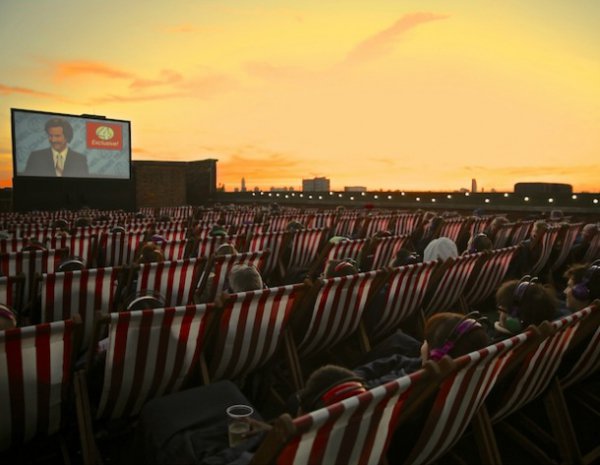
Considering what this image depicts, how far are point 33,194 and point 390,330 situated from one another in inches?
954

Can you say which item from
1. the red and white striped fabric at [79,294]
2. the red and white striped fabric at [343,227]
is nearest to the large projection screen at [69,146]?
the red and white striped fabric at [343,227]

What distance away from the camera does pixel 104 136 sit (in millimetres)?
22703

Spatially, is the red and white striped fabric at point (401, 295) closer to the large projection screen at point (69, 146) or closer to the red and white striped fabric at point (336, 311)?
the red and white striped fabric at point (336, 311)

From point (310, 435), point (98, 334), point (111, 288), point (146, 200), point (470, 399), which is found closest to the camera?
point (310, 435)

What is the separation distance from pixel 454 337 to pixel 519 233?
7010 mm

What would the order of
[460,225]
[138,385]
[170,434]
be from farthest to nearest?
1. [460,225]
2. [138,385]
3. [170,434]

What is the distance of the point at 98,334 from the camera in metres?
2.14

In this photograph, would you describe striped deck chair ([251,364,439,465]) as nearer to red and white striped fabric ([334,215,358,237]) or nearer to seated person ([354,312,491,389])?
seated person ([354,312,491,389])

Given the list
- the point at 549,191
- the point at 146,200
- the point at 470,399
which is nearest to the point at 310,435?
the point at 470,399

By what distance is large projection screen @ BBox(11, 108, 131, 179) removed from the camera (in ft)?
66.7

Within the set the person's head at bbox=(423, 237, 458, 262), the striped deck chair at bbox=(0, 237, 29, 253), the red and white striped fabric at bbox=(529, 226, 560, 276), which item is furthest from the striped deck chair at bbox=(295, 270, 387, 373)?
the striped deck chair at bbox=(0, 237, 29, 253)

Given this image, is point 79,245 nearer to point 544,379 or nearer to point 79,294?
point 79,294

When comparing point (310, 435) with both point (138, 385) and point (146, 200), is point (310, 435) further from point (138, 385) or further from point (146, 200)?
point (146, 200)

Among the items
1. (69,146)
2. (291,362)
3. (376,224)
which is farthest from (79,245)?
(69,146)
